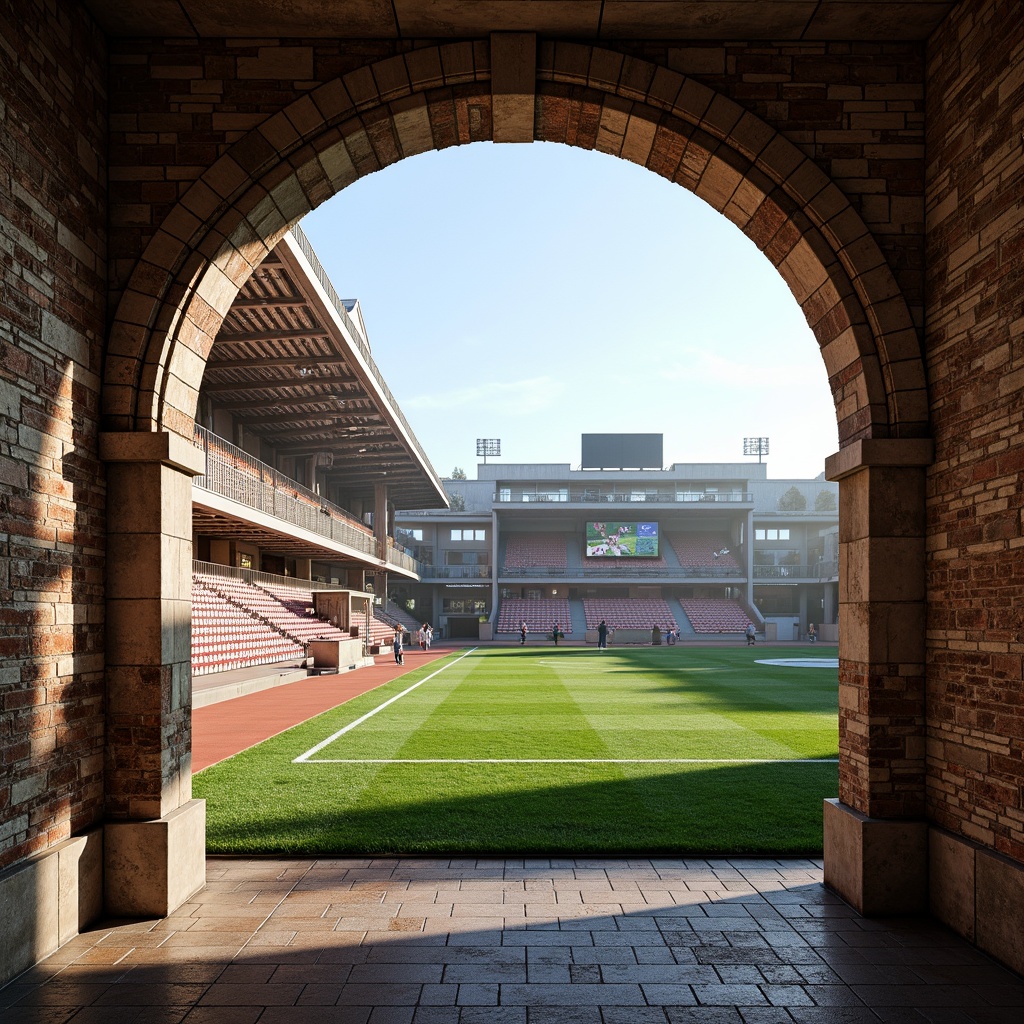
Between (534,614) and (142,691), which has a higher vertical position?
(142,691)

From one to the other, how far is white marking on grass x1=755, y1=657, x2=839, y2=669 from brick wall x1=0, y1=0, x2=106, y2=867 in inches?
971

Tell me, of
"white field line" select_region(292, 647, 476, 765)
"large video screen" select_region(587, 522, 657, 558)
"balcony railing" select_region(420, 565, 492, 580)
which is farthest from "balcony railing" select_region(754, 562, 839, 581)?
"white field line" select_region(292, 647, 476, 765)

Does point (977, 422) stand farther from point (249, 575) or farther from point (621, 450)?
point (621, 450)

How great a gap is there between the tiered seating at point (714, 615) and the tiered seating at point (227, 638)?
101ft

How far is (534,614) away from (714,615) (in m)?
11.5

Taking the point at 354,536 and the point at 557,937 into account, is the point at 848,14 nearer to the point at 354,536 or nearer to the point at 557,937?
the point at 557,937

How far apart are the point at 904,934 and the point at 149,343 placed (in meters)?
6.24

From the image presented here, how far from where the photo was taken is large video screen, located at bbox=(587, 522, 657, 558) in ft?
182

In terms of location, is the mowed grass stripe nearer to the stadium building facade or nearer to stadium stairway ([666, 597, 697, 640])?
stadium stairway ([666, 597, 697, 640])

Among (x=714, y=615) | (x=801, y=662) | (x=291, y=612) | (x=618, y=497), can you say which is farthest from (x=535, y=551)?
(x=291, y=612)

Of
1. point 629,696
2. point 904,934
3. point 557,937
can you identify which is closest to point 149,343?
point 557,937

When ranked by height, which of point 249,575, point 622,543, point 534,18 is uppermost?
point 534,18

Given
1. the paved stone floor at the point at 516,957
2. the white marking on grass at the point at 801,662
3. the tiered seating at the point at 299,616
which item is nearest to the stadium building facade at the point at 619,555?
the white marking on grass at the point at 801,662

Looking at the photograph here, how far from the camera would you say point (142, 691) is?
5426mm
